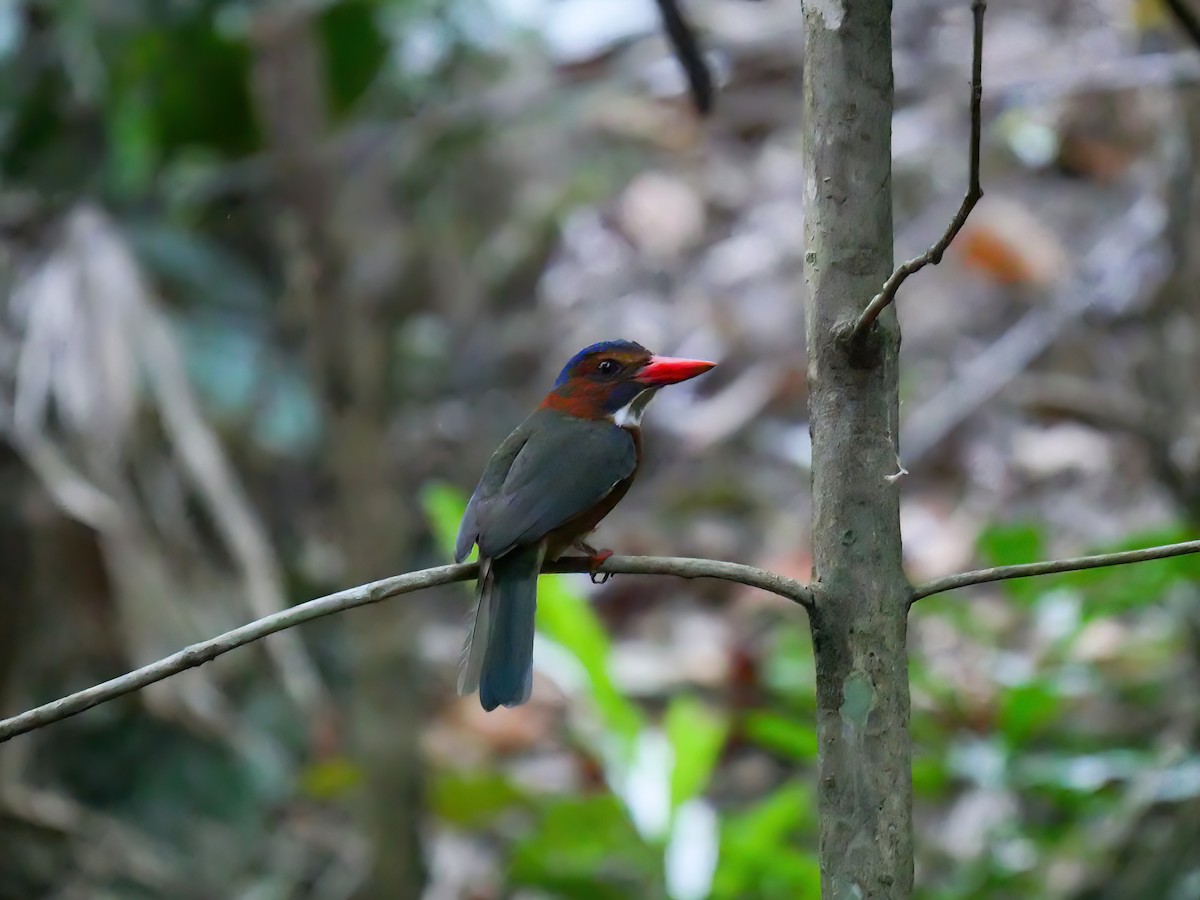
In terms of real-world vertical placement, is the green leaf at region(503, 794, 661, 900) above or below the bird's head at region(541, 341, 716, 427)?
below

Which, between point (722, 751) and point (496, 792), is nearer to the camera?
point (496, 792)

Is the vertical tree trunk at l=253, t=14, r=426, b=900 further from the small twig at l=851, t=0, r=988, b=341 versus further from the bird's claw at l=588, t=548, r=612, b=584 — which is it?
the small twig at l=851, t=0, r=988, b=341

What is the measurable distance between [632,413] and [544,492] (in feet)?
1.32

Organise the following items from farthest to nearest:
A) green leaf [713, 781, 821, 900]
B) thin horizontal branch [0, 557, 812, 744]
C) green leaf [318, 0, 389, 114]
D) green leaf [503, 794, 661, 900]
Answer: green leaf [318, 0, 389, 114] < green leaf [503, 794, 661, 900] < green leaf [713, 781, 821, 900] < thin horizontal branch [0, 557, 812, 744]

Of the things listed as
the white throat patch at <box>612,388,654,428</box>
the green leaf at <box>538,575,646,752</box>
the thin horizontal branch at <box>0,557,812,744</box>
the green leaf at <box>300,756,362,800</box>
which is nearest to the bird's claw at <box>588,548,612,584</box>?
the white throat patch at <box>612,388,654,428</box>

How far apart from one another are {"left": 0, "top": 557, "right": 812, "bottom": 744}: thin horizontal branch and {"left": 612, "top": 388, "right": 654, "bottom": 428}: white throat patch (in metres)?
0.96

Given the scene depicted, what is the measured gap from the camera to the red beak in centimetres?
227

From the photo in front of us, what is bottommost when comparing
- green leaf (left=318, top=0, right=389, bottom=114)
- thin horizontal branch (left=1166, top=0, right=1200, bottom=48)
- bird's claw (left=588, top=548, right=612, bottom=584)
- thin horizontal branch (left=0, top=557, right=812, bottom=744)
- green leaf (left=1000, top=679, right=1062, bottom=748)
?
thin horizontal branch (left=0, top=557, right=812, bottom=744)

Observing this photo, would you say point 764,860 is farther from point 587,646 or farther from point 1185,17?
point 1185,17

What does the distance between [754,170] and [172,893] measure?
17.0ft

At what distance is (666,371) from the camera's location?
7.80ft

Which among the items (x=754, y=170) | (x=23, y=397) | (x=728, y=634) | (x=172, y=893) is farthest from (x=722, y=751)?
(x=754, y=170)

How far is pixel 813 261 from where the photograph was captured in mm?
1435

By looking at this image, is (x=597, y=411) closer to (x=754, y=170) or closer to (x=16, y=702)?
(x=16, y=702)
